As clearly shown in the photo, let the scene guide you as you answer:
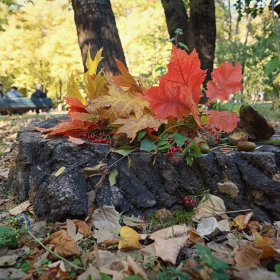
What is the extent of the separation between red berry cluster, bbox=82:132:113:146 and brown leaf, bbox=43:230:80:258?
552 millimetres

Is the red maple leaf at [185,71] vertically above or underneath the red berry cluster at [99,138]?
above

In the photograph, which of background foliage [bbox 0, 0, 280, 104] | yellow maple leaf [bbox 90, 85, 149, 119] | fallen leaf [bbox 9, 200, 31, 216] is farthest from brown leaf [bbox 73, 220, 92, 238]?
background foliage [bbox 0, 0, 280, 104]

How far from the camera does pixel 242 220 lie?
143cm

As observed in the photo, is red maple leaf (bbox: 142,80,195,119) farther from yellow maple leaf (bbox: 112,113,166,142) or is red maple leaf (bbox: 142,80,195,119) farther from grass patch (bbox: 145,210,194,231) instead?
grass patch (bbox: 145,210,194,231)

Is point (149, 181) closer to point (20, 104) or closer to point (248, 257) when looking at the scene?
point (248, 257)

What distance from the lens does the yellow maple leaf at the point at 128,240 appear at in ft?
4.02

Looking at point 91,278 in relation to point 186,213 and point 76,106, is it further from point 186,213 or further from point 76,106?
point 76,106

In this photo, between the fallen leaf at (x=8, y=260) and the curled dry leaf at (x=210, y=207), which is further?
the curled dry leaf at (x=210, y=207)

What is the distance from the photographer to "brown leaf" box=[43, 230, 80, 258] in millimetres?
1201

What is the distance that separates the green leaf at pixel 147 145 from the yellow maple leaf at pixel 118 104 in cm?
13

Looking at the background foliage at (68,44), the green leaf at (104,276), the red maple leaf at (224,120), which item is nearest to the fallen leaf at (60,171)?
the green leaf at (104,276)

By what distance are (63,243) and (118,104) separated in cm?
74

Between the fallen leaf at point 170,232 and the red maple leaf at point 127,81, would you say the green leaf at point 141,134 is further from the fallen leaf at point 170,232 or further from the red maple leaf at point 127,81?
the fallen leaf at point 170,232

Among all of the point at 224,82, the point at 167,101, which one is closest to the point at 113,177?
the point at 167,101
